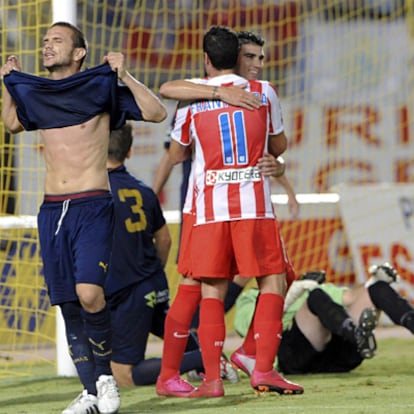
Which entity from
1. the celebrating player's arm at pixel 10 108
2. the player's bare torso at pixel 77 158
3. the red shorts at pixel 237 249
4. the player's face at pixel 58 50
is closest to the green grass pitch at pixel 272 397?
the red shorts at pixel 237 249

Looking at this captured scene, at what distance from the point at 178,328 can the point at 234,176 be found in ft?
2.54

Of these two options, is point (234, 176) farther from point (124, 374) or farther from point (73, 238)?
point (124, 374)

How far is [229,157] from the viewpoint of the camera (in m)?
5.45

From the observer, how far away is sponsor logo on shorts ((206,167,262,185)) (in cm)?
544

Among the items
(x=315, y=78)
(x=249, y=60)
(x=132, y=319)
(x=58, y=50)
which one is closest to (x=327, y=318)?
(x=132, y=319)

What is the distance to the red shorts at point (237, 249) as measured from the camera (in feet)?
17.6

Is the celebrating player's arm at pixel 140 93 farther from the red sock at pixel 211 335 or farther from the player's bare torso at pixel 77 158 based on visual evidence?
the red sock at pixel 211 335

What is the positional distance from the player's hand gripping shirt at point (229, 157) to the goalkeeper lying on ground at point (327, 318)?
0.98 meters

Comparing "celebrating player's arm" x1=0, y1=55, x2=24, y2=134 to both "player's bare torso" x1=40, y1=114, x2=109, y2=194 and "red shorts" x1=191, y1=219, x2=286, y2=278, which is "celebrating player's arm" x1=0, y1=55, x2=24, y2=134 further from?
"red shorts" x1=191, y1=219, x2=286, y2=278

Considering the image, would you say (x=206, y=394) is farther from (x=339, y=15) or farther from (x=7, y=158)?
(x=339, y=15)

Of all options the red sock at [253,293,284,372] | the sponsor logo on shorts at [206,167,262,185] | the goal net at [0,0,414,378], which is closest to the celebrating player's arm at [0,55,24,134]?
the sponsor logo on shorts at [206,167,262,185]

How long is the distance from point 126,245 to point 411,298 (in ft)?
14.7

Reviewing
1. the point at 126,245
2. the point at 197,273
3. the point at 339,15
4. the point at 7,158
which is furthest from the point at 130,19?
the point at 197,273

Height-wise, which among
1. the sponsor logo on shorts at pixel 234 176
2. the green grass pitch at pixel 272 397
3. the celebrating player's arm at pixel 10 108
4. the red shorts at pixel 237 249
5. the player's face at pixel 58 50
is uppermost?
the player's face at pixel 58 50
